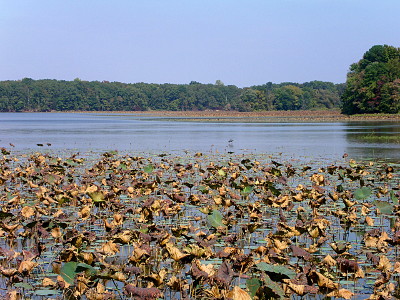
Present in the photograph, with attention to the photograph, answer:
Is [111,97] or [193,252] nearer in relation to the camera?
[193,252]

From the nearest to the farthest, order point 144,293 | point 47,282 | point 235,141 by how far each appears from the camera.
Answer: point 144,293, point 47,282, point 235,141

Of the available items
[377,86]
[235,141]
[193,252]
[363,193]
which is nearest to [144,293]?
[193,252]

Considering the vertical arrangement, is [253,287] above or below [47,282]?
above

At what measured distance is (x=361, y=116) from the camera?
8019 cm

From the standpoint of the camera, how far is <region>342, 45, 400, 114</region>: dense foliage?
76.9m

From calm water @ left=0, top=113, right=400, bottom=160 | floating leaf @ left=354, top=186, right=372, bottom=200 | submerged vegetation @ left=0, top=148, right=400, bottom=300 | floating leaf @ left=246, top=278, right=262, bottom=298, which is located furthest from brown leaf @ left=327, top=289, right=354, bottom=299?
calm water @ left=0, top=113, right=400, bottom=160

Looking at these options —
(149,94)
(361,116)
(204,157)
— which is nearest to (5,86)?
(149,94)

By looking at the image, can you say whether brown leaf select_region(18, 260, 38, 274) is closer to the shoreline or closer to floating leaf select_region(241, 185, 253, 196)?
floating leaf select_region(241, 185, 253, 196)

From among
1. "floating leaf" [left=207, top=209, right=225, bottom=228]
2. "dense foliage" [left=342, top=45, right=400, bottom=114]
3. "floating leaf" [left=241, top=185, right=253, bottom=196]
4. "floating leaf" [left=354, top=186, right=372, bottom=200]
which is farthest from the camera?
"dense foliage" [left=342, top=45, right=400, bottom=114]

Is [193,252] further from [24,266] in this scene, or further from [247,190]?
[247,190]

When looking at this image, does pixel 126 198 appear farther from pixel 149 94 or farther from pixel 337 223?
pixel 149 94

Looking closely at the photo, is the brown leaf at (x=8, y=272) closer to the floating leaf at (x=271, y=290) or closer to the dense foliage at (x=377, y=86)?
the floating leaf at (x=271, y=290)

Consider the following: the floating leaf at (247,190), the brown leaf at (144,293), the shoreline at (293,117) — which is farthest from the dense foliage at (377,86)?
the brown leaf at (144,293)

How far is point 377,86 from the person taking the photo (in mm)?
78812
